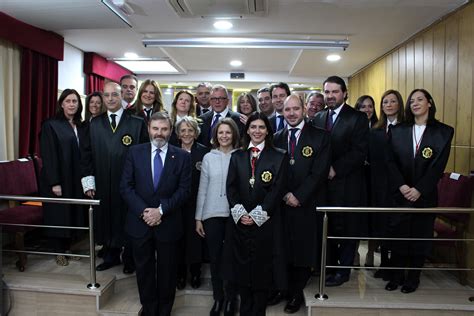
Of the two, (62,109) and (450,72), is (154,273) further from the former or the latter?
(450,72)

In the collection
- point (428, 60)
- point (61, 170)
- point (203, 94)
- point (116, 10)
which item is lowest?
point (61, 170)

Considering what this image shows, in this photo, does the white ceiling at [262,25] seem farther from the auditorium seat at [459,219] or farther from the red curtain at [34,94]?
the auditorium seat at [459,219]

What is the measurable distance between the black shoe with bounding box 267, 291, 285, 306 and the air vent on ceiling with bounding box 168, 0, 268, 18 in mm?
2621

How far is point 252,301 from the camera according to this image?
2.73m

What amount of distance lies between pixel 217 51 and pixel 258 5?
2.70 m

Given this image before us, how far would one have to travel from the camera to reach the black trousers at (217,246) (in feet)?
9.01

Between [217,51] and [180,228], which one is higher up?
[217,51]

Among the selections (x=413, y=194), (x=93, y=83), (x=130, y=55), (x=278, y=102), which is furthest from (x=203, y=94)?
(x=93, y=83)

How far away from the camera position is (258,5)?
3.53 meters

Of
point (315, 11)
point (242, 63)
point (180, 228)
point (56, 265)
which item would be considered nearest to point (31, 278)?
point (56, 265)

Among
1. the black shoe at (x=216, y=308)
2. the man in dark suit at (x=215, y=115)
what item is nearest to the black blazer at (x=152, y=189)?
the black shoe at (x=216, y=308)

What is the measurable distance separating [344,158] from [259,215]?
0.85 m

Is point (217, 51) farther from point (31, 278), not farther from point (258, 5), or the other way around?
point (31, 278)

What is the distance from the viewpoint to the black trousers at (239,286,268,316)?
2641 mm
